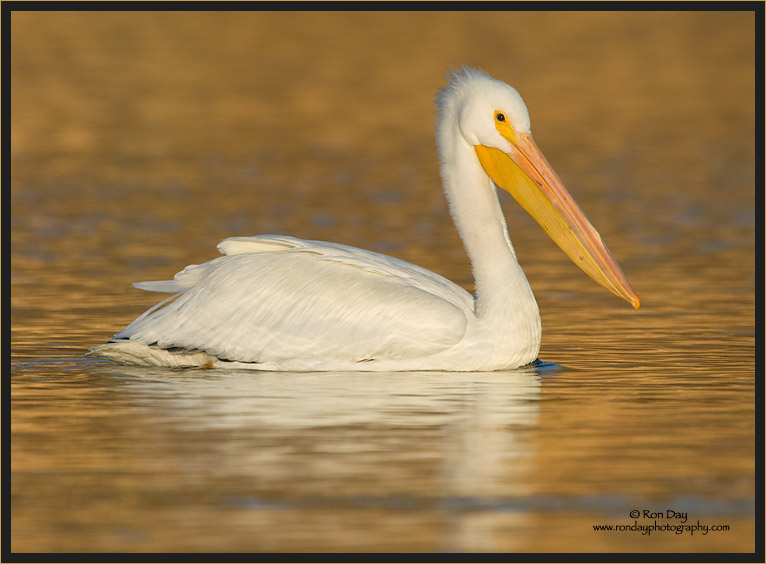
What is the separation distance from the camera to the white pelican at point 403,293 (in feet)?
26.5

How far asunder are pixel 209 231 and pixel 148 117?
1003 cm

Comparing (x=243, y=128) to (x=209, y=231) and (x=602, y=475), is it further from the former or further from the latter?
(x=602, y=475)

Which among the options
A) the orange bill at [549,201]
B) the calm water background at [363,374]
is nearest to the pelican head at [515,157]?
the orange bill at [549,201]

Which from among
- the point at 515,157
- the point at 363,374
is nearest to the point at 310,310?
the point at 363,374

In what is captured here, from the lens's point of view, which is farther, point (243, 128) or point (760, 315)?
point (243, 128)

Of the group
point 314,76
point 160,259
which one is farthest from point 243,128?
point 160,259

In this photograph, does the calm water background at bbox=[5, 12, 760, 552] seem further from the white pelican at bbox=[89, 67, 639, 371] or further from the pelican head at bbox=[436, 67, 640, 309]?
the pelican head at bbox=[436, 67, 640, 309]

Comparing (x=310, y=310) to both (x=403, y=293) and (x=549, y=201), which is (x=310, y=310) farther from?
(x=549, y=201)

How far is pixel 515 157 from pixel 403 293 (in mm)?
963

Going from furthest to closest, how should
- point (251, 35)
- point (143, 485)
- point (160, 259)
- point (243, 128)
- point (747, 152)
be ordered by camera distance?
1. point (251, 35)
2. point (243, 128)
3. point (747, 152)
4. point (160, 259)
5. point (143, 485)

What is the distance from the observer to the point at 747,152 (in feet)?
65.4

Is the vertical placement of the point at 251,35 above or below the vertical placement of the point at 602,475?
above

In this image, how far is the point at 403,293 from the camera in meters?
8.06

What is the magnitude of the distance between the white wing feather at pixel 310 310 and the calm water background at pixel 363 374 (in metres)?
0.16
